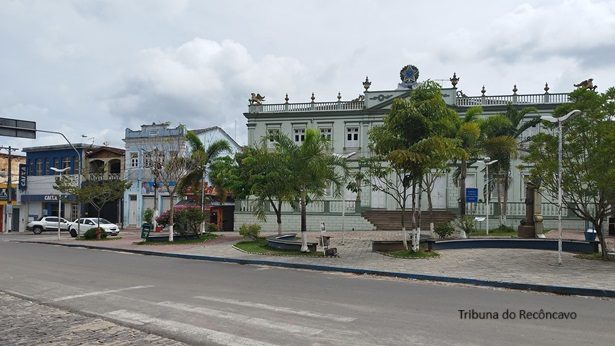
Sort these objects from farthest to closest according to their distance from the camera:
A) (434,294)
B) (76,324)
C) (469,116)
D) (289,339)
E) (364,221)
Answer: (364,221)
(469,116)
(434,294)
(76,324)
(289,339)

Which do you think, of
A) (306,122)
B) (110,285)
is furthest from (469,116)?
(110,285)

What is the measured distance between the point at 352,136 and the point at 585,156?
922 inches

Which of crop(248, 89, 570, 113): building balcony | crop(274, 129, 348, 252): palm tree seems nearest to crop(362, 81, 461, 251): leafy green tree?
crop(274, 129, 348, 252): palm tree

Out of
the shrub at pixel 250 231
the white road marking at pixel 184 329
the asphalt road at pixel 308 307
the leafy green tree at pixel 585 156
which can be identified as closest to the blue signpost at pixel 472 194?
the leafy green tree at pixel 585 156

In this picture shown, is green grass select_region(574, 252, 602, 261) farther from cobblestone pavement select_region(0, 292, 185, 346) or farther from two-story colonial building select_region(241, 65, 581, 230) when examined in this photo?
cobblestone pavement select_region(0, 292, 185, 346)

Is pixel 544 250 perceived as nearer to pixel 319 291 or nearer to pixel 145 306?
pixel 319 291

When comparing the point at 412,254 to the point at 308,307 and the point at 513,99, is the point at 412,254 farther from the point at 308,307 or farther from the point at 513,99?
the point at 513,99

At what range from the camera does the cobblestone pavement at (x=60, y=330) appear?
699 centimetres

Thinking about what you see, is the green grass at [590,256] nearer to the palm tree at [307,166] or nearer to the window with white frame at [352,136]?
the palm tree at [307,166]

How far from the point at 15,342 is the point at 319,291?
6073 mm

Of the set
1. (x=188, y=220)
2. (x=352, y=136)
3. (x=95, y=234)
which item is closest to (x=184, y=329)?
(x=188, y=220)

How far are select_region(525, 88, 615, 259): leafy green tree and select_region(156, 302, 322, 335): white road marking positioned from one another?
11762mm

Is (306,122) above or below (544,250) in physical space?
above

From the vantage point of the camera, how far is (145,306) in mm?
9477
